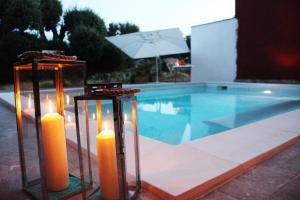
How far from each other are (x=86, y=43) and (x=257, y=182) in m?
9.04

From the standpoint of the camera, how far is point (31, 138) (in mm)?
1944

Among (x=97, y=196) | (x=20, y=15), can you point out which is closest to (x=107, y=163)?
(x=97, y=196)

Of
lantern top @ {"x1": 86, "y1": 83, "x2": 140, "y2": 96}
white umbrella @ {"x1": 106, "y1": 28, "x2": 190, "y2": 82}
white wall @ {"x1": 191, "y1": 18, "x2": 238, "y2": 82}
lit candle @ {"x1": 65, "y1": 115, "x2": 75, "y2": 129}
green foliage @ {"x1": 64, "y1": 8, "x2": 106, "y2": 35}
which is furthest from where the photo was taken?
green foliage @ {"x1": 64, "y1": 8, "x2": 106, "y2": 35}

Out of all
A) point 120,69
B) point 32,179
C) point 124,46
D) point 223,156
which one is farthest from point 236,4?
point 32,179

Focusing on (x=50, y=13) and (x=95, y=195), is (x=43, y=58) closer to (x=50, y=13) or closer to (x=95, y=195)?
(x=95, y=195)

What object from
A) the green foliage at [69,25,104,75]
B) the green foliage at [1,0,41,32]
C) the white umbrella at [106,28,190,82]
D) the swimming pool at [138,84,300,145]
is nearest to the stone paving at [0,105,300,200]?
the swimming pool at [138,84,300,145]

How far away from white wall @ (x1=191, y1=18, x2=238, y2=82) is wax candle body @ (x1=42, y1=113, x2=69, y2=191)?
327 inches

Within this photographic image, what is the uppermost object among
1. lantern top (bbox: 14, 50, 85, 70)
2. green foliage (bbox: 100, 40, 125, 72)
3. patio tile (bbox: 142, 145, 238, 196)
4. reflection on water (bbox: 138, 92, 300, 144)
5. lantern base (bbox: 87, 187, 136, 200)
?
green foliage (bbox: 100, 40, 125, 72)

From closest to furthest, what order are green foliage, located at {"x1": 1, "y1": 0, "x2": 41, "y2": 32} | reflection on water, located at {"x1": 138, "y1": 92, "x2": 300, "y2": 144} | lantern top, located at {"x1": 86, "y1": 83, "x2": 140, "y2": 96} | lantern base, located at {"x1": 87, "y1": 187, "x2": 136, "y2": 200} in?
lantern top, located at {"x1": 86, "y1": 83, "x2": 140, "y2": 96} → lantern base, located at {"x1": 87, "y1": 187, "x2": 136, "y2": 200} → reflection on water, located at {"x1": 138, "y1": 92, "x2": 300, "y2": 144} → green foliage, located at {"x1": 1, "y1": 0, "x2": 41, "y2": 32}

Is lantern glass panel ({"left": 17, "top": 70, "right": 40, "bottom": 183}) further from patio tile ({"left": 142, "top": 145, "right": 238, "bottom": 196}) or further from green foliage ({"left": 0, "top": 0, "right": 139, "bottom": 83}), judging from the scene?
green foliage ({"left": 0, "top": 0, "right": 139, "bottom": 83})

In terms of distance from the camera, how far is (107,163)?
861 mm

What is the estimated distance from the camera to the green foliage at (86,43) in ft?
30.0

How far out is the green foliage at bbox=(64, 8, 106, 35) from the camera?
10047 mm

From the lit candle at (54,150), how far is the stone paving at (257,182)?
0.16 metres
